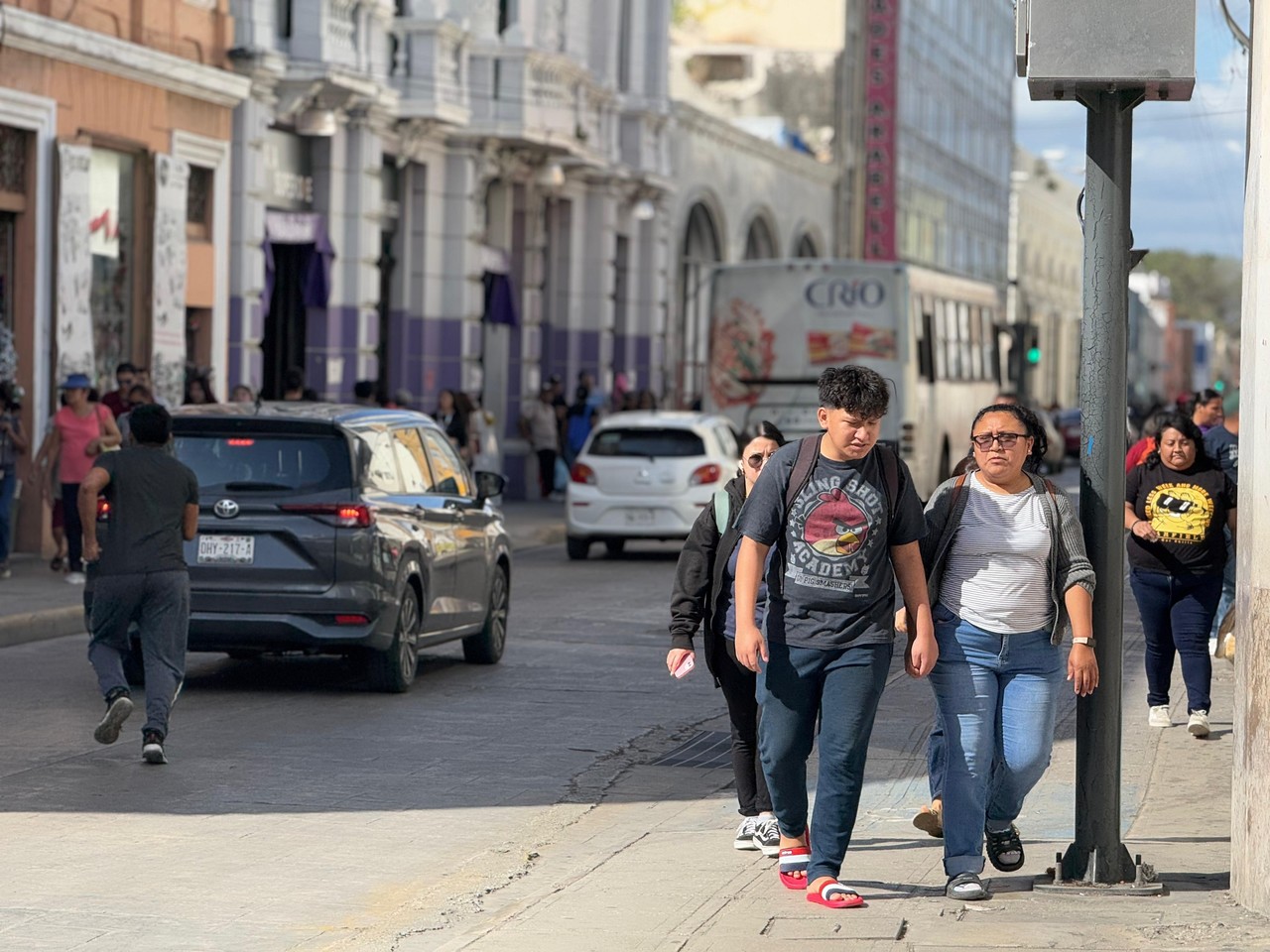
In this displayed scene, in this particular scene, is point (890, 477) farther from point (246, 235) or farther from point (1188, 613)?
point (246, 235)

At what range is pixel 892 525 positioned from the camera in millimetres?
7363

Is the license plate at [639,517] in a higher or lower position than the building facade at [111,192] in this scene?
lower

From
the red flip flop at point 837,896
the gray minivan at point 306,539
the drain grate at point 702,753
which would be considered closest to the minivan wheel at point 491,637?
the gray minivan at point 306,539

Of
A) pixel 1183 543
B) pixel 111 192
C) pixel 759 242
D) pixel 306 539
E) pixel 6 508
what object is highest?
pixel 759 242

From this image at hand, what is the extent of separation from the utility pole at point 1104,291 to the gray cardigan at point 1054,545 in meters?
0.15

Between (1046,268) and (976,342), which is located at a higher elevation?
(1046,268)

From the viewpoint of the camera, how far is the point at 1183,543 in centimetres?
1148

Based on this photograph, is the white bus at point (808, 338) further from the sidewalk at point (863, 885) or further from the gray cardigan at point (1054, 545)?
the gray cardigan at point (1054, 545)

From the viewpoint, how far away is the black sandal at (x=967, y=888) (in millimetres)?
7324

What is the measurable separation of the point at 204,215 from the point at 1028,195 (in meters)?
72.9

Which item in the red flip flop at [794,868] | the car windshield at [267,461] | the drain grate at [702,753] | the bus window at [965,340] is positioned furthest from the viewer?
the bus window at [965,340]

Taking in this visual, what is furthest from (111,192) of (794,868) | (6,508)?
(794,868)

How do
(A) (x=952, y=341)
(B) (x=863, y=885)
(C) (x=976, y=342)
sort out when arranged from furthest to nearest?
(C) (x=976, y=342)
(A) (x=952, y=341)
(B) (x=863, y=885)

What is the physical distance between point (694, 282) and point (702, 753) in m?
35.5
